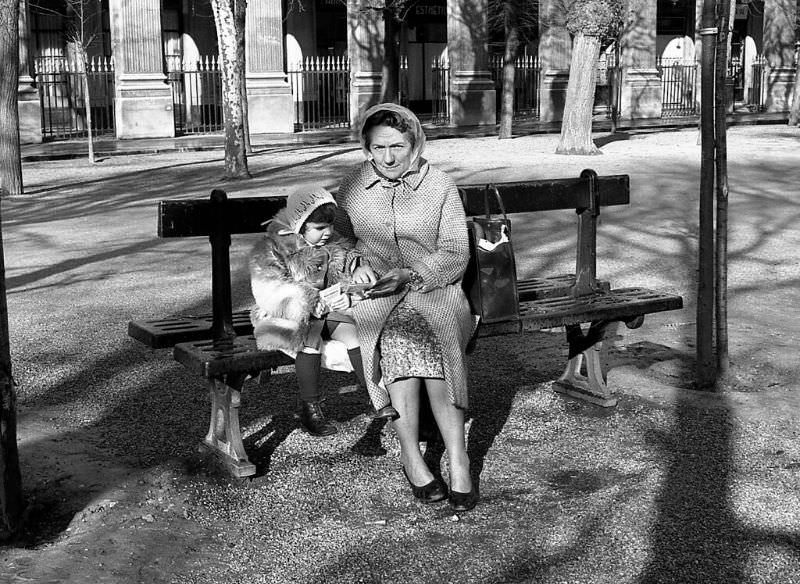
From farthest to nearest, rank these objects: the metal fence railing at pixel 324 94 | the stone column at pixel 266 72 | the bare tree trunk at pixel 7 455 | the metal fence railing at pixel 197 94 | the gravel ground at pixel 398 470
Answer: the metal fence railing at pixel 324 94 → the metal fence railing at pixel 197 94 → the stone column at pixel 266 72 → the bare tree trunk at pixel 7 455 → the gravel ground at pixel 398 470

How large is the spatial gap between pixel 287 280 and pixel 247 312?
0.62 metres

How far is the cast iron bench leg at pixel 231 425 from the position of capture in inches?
177

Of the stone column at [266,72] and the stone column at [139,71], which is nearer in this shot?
the stone column at [139,71]

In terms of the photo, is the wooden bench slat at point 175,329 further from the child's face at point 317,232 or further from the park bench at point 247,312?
the child's face at point 317,232

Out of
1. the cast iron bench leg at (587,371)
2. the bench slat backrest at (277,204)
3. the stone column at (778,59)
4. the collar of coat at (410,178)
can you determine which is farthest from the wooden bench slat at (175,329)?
the stone column at (778,59)

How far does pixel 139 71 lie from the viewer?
26.9 m

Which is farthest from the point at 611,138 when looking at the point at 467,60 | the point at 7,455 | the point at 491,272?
the point at 7,455

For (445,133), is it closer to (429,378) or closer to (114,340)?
(114,340)

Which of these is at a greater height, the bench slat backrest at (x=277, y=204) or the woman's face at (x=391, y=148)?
the woman's face at (x=391, y=148)

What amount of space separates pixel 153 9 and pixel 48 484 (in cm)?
2410

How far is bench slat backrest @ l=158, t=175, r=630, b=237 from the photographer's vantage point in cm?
468

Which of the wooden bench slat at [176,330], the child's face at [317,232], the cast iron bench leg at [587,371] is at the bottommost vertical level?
the cast iron bench leg at [587,371]

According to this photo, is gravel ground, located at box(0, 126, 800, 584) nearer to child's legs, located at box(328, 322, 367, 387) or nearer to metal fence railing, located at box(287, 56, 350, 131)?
child's legs, located at box(328, 322, 367, 387)

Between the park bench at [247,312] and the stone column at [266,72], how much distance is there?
2326 cm
